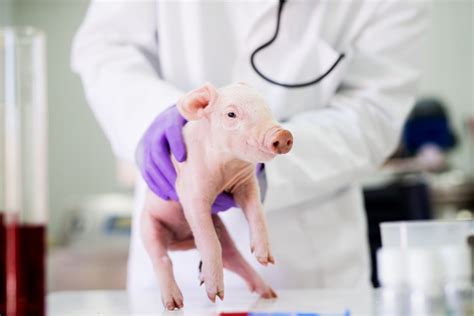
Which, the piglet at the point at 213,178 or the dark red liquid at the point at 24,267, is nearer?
the piglet at the point at 213,178

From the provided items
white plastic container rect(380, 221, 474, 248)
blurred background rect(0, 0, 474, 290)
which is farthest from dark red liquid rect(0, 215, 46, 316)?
blurred background rect(0, 0, 474, 290)

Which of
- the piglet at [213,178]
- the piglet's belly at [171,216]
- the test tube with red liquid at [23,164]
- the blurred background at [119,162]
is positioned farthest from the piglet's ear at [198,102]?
the blurred background at [119,162]

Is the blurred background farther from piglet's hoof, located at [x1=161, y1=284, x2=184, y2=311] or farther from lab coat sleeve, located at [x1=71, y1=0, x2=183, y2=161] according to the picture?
piglet's hoof, located at [x1=161, y1=284, x2=184, y2=311]

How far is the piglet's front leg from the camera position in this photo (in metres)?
0.64

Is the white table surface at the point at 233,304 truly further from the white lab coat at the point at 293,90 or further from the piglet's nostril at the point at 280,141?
the piglet's nostril at the point at 280,141

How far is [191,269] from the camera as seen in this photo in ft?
2.18

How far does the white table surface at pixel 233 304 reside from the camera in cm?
64

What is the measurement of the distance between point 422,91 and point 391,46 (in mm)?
3609

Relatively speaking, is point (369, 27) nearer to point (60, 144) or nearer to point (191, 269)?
point (191, 269)

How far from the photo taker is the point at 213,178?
0.64m

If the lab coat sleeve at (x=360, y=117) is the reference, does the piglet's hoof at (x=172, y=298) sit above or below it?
below

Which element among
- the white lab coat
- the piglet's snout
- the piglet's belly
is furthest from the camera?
the white lab coat

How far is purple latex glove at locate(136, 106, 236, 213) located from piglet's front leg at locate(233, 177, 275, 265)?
0.04 ft

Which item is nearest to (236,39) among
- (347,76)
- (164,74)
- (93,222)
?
(164,74)
